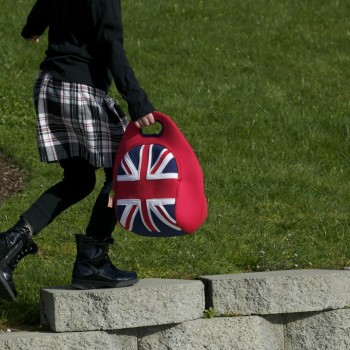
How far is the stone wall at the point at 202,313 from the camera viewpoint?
478 centimetres

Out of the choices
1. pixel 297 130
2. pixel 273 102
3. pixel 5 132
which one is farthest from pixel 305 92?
pixel 5 132

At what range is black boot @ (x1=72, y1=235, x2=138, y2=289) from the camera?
4.93 meters

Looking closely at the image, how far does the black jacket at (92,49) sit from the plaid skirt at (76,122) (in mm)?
55

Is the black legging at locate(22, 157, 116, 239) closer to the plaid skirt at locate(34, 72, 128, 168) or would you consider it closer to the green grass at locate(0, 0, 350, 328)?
the plaid skirt at locate(34, 72, 128, 168)

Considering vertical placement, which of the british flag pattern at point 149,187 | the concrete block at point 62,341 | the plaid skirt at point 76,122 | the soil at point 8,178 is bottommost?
the soil at point 8,178

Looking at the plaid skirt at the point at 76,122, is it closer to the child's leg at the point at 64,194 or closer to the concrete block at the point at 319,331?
the child's leg at the point at 64,194

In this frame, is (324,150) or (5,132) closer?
(324,150)

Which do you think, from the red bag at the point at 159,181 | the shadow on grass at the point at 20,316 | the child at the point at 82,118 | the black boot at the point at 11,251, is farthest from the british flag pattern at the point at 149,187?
the shadow on grass at the point at 20,316

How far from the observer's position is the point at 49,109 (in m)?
4.91

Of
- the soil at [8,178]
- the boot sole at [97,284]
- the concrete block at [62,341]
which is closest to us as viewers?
the concrete block at [62,341]

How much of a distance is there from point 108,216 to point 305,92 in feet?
15.5

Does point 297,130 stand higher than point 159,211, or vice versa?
point 159,211

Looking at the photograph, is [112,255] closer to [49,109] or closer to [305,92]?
[49,109]

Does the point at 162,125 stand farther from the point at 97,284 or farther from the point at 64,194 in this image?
the point at 97,284
